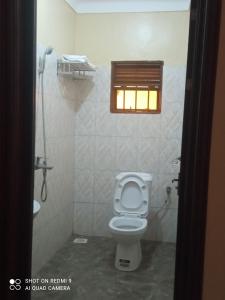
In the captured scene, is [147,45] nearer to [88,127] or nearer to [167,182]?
[88,127]

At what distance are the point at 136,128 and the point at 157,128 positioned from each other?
23 centimetres

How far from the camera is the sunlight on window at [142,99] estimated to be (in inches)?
131

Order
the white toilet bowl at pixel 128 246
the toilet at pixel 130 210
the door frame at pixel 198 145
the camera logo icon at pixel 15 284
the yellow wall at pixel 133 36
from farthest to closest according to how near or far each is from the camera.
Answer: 1. the yellow wall at pixel 133 36
2. the toilet at pixel 130 210
3. the white toilet bowl at pixel 128 246
4. the camera logo icon at pixel 15 284
5. the door frame at pixel 198 145

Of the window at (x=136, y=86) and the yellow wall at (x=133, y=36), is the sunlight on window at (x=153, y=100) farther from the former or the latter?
the yellow wall at (x=133, y=36)

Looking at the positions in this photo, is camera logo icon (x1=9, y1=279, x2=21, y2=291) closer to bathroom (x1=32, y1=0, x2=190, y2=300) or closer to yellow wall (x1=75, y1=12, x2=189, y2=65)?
bathroom (x1=32, y1=0, x2=190, y2=300)

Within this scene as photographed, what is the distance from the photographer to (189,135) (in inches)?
42.8

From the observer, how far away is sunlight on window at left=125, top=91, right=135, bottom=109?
336cm

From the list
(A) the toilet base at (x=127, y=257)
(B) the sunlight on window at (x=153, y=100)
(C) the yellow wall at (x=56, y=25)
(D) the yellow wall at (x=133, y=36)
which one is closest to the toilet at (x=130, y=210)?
(A) the toilet base at (x=127, y=257)

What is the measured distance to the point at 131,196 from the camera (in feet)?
10.2

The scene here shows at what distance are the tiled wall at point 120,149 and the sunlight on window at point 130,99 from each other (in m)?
0.13

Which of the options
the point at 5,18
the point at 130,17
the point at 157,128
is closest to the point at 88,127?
the point at 157,128

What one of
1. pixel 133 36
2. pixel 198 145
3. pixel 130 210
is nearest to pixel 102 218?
pixel 130 210

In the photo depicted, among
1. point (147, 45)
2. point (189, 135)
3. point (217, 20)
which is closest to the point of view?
point (217, 20)

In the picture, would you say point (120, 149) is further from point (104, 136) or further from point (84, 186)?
point (84, 186)
